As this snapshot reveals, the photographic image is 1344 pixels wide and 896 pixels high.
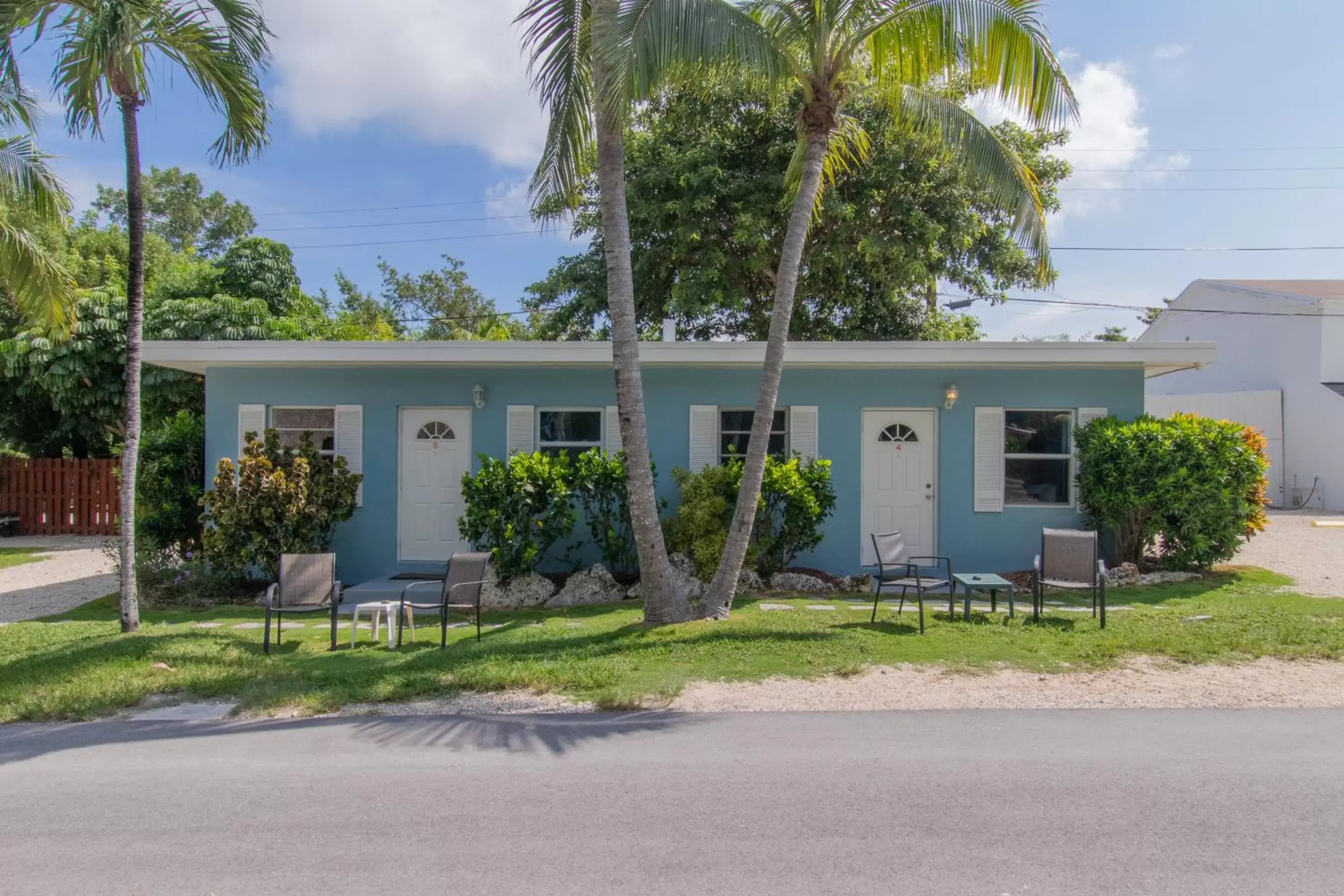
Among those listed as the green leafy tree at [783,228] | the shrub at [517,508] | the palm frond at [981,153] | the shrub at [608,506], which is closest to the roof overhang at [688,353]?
the shrub at [608,506]

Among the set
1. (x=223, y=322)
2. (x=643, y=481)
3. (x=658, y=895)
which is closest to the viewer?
(x=658, y=895)

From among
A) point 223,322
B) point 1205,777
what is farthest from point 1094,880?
point 223,322

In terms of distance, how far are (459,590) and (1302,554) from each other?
12.9 m

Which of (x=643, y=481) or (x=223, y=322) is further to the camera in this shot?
(x=223, y=322)

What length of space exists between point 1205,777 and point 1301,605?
19.0ft

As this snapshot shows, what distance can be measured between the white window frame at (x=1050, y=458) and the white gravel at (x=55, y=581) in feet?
39.5

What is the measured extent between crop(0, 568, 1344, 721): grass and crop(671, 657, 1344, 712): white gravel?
0.20 metres

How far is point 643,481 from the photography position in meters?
7.50

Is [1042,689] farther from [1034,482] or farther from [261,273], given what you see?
[261,273]

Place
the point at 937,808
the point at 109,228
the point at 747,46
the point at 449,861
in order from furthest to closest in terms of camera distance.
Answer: the point at 109,228 < the point at 747,46 < the point at 937,808 < the point at 449,861

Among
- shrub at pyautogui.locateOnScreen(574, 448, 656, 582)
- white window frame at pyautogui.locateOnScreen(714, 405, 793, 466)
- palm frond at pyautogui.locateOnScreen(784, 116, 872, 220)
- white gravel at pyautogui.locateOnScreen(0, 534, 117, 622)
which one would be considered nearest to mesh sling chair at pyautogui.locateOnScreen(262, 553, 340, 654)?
shrub at pyautogui.locateOnScreen(574, 448, 656, 582)

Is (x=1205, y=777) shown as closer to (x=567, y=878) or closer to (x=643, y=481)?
(x=567, y=878)

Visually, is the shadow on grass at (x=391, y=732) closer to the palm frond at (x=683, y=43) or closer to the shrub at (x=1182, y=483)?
the palm frond at (x=683, y=43)

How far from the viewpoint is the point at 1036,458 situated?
10.8m
